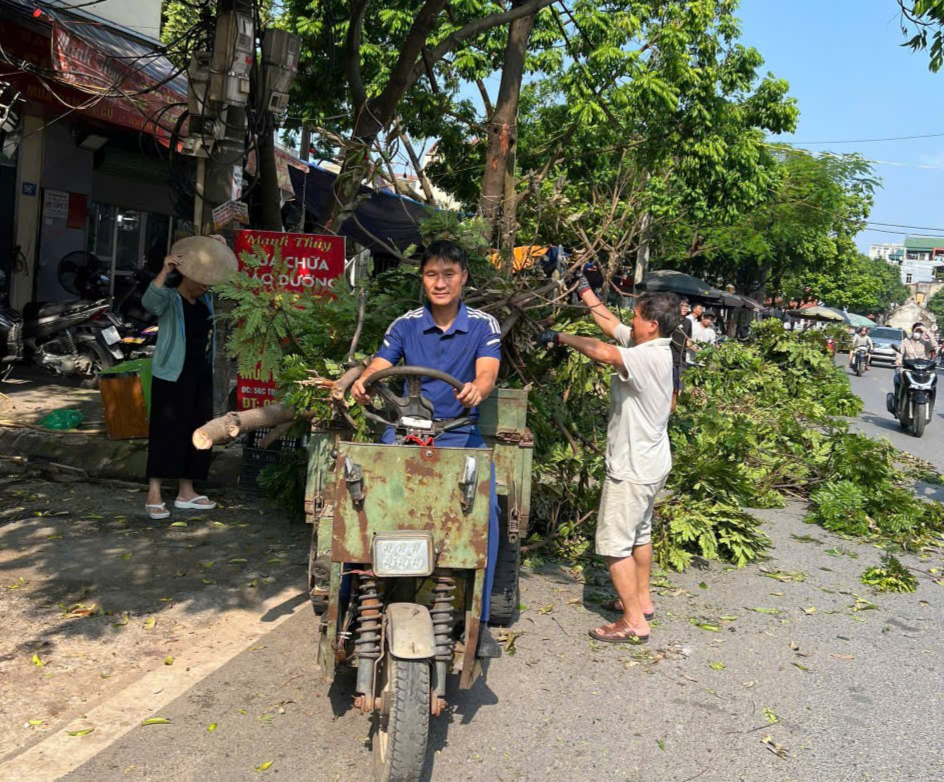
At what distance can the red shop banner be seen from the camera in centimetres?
636

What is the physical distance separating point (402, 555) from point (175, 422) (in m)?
3.47

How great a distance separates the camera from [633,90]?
12.9 metres

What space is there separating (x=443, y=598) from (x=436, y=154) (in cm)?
1121

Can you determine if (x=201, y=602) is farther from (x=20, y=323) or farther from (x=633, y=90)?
(x=633, y=90)

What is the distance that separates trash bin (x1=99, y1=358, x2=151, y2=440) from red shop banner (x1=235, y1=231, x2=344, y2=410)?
1.38 meters

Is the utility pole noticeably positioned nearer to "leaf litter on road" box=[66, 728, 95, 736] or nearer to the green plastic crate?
the green plastic crate

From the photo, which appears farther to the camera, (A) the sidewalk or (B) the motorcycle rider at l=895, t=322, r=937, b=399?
(B) the motorcycle rider at l=895, t=322, r=937, b=399

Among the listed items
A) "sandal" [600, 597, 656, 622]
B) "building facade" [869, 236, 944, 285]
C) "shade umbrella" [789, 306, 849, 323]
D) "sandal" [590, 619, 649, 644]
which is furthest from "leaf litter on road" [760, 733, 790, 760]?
"building facade" [869, 236, 944, 285]

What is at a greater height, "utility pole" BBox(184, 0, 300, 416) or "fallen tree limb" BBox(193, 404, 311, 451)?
"utility pole" BBox(184, 0, 300, 416)

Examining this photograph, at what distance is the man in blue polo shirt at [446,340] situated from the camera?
13.6 feet

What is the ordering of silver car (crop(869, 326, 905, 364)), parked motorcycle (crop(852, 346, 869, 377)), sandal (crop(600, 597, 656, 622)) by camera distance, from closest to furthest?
sandal (crop(600, 597, 656, 622)), parked motorcycle (crop(852, 346, 869, 377)), silver car (crop(869, 326, 905, 364))


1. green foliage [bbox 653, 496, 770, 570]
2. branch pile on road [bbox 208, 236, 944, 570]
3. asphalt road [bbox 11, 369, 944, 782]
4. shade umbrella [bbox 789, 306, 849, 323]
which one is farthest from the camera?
shade umbrella [bbox 789, 306, 849, 323]

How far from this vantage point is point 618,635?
4.84 metres

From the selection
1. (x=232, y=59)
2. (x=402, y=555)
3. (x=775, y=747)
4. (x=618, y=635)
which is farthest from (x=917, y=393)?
(x=402, y=555)
